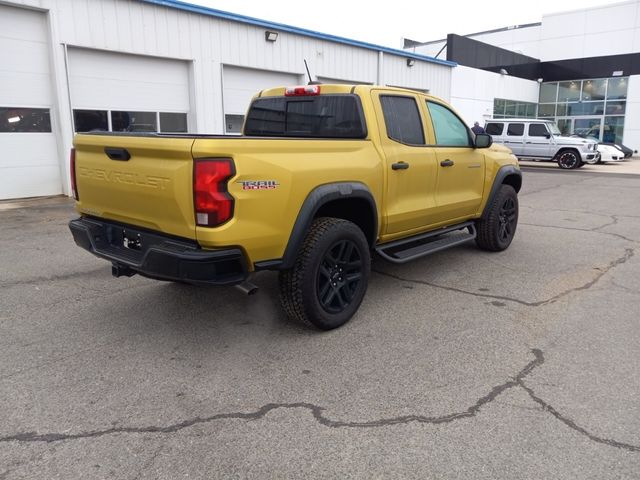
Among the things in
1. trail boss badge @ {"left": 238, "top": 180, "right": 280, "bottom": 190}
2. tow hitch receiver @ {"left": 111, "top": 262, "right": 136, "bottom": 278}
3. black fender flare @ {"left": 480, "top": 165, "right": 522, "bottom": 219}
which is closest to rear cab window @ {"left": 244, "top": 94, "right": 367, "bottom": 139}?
trail boss badge @ {"left": 238, "top": 180, "right": 280, "bottom": 190}

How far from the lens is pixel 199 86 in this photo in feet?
43.2

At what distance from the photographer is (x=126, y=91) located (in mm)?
12180

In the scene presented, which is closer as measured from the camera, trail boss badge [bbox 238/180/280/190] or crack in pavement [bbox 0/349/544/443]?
crack in pavement [bbox 0/349/544/443]

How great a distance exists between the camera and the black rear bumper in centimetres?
323

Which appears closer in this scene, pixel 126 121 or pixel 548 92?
pixel 126 121

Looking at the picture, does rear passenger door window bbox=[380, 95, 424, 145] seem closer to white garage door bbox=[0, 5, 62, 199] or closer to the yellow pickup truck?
the yellow pickup truck

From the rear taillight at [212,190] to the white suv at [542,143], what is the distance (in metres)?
20.0

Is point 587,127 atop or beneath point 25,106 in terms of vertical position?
beneath

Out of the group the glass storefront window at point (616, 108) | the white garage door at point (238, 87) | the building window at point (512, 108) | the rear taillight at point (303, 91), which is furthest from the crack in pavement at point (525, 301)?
the glass storefront window at point (616, 108)

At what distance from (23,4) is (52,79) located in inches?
58.3

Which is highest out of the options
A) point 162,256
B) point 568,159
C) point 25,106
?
point 25,106

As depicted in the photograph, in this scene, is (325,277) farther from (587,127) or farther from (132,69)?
(587,127)

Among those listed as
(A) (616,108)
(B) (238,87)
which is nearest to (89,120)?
(B) (238,87)

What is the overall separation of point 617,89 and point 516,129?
1508 centimetres
